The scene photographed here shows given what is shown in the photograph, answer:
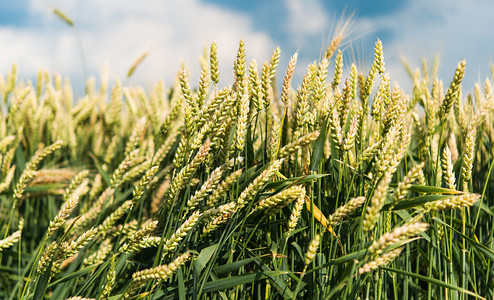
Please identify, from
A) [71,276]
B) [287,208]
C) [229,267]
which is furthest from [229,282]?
[71,276]

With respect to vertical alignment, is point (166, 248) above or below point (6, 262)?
above

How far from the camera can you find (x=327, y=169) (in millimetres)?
1586

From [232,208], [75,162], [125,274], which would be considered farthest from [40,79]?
[232,208]

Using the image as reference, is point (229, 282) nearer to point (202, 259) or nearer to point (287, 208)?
point (202, 259)

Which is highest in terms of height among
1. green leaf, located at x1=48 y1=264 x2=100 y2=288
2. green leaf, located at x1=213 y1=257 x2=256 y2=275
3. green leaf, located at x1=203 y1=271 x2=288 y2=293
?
green leaf, located at x1=213 y1=257 x2=256 y2=275

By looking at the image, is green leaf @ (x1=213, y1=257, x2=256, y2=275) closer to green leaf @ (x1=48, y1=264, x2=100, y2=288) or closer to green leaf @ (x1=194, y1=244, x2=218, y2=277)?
green leaf @ (x1=194, y1=244, x2=218, y2=277)

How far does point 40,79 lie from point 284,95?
2.77m

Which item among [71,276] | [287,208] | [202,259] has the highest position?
[287,208]

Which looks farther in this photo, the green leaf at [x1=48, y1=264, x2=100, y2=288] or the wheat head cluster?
the green leaf at [x1=48, y1=264, x2=100, y2=288]

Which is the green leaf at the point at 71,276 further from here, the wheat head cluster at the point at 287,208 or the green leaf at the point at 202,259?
the green leaf at the point at 202,259

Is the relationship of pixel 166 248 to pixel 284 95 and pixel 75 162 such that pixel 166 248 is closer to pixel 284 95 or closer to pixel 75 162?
pixel 284 95

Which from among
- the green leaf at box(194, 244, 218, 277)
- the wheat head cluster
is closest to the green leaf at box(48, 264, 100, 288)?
the wheat head cluster

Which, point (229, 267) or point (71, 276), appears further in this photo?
point (71, 276)

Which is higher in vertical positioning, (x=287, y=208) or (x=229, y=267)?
(x=287, y=208)
